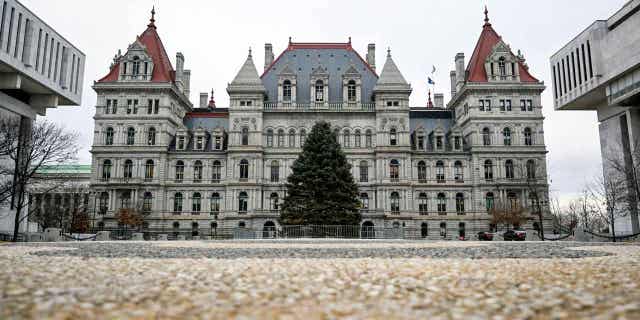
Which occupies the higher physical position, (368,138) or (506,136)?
(506,136)

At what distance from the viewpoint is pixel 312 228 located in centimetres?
4019

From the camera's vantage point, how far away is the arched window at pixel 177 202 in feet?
190

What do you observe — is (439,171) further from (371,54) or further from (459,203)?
(371,54)

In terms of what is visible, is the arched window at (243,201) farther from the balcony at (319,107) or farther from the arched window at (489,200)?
the arched window at (489,200)

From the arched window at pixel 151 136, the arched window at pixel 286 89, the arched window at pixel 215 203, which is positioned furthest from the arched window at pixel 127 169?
the arched window at pixel 286 89

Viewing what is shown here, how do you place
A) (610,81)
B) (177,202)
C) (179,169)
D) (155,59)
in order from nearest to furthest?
(610,81) < (177,202) < (179,169) < (155,59)

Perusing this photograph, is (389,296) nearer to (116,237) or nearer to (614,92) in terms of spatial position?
(614,92)

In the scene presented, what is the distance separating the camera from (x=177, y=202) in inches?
2296

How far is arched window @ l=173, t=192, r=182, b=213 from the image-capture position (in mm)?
58031

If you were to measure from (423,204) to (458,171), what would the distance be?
620 centimetres

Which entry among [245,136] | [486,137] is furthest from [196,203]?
[486,137]

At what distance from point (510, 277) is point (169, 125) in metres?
56.1

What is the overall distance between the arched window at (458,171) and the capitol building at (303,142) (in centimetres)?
14

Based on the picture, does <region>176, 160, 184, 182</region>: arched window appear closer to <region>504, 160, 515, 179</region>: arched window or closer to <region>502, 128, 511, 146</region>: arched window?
<region>504, 160, 515, 179</region>: arched window
